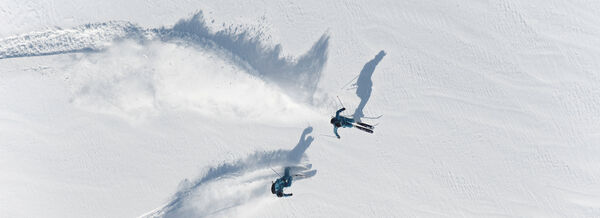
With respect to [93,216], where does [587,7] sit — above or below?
below

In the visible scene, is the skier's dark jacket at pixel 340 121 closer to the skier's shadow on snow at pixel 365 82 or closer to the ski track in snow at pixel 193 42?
the skier's shadow on snow at pixel 365 82

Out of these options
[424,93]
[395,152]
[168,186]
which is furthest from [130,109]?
[424,93]

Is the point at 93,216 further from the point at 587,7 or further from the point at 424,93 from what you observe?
the point at 587,7

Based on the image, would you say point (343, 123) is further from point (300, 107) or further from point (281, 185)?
point (281, 185)

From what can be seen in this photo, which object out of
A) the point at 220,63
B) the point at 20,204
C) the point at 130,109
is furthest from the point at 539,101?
the point at 20,204

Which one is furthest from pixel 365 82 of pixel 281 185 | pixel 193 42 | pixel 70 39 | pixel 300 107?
pixel 70 39

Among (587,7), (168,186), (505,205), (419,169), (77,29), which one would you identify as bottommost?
(505,205)
